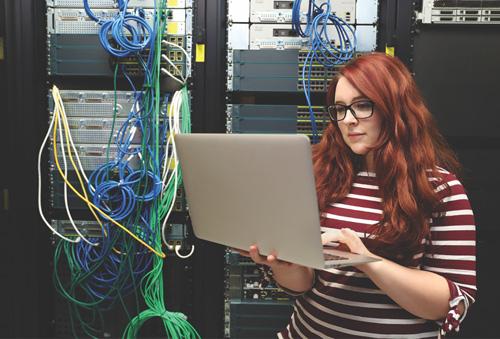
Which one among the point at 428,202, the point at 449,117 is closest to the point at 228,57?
the point at 449,117

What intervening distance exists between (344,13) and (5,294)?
7.17 ft

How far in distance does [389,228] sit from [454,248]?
0.14 meters

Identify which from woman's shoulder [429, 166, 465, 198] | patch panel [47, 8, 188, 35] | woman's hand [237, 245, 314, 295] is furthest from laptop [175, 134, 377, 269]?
patch panel [47, 8, 188, 35]

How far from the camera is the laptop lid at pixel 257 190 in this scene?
73 centimetres

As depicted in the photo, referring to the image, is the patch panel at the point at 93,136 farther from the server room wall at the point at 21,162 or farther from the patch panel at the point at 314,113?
the patch panel at the point at 314,113

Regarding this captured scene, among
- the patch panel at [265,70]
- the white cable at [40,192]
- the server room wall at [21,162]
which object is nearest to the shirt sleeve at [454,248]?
the patch panel at [265,70]

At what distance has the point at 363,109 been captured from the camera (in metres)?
0.99

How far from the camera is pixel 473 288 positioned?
914 mm

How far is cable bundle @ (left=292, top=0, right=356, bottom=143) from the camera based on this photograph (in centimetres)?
201

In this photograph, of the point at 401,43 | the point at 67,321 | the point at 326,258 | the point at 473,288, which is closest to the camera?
the point at 326,258

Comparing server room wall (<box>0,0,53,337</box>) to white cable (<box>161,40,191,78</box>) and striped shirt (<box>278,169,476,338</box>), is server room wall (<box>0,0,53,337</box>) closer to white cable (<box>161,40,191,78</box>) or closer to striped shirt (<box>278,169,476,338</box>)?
white cable (<box>161,40,191,78</box>)

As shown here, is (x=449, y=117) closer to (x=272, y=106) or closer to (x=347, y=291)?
(x=272, y=106)

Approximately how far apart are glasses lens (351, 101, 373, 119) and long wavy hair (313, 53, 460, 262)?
0.02m

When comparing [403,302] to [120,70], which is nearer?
[403,302]
